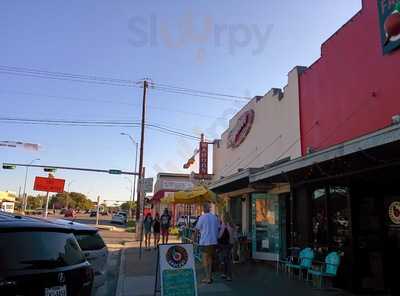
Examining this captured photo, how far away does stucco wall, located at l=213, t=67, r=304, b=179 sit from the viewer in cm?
1525

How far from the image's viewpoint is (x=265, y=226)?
15.7m

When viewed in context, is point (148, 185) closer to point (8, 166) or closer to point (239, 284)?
point (239, 284)

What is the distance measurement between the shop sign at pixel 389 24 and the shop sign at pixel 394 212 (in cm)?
344

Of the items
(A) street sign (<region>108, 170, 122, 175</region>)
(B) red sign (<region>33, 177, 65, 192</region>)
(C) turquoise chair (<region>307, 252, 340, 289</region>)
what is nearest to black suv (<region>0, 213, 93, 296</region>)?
(C) turquoise chair (<region>307, 252, 340, 289</region>)

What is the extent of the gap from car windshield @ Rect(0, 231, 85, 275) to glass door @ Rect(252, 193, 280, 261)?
420 inches

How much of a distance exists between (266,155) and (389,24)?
7940 mm

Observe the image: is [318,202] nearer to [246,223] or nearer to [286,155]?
[286,155]

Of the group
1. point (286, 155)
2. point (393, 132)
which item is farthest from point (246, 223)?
point (393, 132)

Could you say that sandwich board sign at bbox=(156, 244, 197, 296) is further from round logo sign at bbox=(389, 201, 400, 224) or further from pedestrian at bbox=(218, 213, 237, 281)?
round logo sign at bbox=(389, 201, 400, 224)

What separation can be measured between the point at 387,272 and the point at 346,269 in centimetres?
89

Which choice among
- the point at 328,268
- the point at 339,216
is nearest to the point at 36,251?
the point at 328,268

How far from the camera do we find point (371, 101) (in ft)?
36.1

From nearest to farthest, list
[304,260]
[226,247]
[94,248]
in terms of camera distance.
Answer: [94,248]
[304,260]
[226,247]

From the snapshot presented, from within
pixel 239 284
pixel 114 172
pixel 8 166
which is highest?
pixel 8 166
